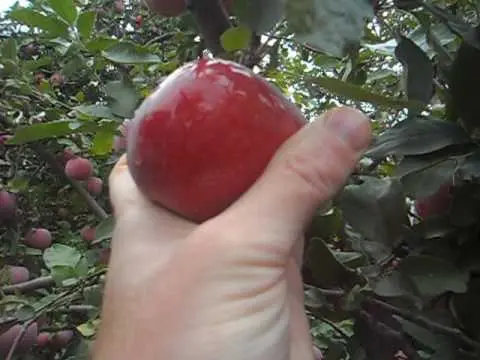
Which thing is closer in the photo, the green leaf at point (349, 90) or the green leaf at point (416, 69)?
the green leaf at point (349, 90)

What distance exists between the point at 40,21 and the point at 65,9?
1.5 inches

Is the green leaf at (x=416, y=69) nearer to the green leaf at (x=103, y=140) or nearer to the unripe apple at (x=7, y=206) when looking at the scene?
the green leaf at (x=103, y=140)

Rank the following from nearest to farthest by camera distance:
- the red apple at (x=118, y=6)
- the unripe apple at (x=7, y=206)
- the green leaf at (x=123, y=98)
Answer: the green leaf at (x=123, y=98)
the unripe apple at (x=7, y=206)
the red apple at (x=118, y=6)

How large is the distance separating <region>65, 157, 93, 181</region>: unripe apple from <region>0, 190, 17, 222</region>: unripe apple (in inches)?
6.3

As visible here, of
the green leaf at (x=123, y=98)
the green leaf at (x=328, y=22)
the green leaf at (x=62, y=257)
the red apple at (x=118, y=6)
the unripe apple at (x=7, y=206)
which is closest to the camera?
the green leaf at (x=328, y=22)

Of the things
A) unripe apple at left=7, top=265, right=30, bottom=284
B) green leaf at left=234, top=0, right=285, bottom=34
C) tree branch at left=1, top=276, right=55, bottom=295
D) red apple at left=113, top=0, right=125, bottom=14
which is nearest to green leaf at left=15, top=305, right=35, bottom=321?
tree branch at left=1, top=276, right=55, bottom=295

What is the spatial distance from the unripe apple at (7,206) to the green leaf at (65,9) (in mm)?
609

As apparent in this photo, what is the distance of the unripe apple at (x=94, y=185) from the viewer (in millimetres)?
1688

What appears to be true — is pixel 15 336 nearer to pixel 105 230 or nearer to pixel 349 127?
pixel 105 230

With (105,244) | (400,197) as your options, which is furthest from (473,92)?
(105,244)

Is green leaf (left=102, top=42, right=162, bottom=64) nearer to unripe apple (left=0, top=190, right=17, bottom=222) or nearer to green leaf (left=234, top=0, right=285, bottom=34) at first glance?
green leaf (left=234, top=0, right=285, bottom=34)

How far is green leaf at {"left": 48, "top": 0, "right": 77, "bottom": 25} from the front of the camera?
1136mm

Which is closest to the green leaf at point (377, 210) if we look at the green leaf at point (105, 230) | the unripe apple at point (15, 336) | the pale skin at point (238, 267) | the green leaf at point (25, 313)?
the pale skin at point (238, 267)

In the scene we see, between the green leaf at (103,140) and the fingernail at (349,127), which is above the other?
the fingernail at (349,127)
